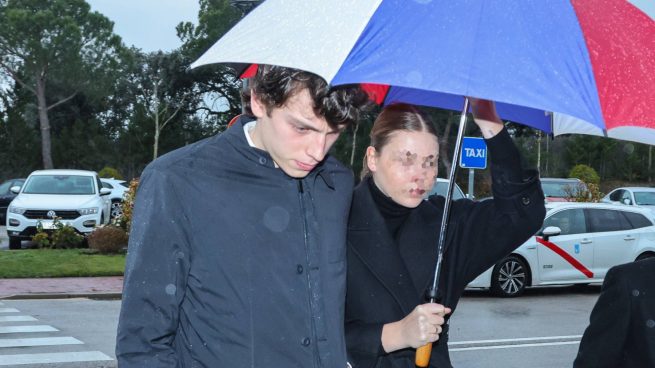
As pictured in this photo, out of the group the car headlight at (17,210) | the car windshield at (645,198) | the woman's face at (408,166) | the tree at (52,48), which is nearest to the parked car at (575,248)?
the car headlight at (17,210)

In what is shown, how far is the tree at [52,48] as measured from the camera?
51.5 meters

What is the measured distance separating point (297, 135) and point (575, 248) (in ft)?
41.2

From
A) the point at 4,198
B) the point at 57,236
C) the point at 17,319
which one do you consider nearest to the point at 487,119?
the point at 17,319

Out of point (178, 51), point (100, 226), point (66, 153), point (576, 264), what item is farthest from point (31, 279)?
point (178, 51)

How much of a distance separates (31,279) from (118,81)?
44699 mm

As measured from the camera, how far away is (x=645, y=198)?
92.3 feet

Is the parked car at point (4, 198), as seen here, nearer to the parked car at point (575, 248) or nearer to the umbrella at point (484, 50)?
the parked car at point (575, 248)

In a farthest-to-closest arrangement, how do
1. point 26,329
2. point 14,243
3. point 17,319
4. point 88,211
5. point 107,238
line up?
1. point 14,243
2. point 88,211
3. point 107,238
4. point 17,319
5. point 26,329

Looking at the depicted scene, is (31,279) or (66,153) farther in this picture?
(66,153)

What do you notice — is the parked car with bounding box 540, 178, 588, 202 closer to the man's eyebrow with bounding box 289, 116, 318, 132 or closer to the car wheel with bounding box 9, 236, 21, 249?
the car wheel with bounding box 9, 236, 21, 249

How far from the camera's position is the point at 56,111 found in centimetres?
5722

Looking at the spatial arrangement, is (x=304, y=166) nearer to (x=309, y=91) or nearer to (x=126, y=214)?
(x=309, y=91)

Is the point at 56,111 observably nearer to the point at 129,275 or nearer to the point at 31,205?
the point at 31,205

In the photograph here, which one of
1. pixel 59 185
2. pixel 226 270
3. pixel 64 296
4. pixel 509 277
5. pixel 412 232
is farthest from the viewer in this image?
pixel 59 185
